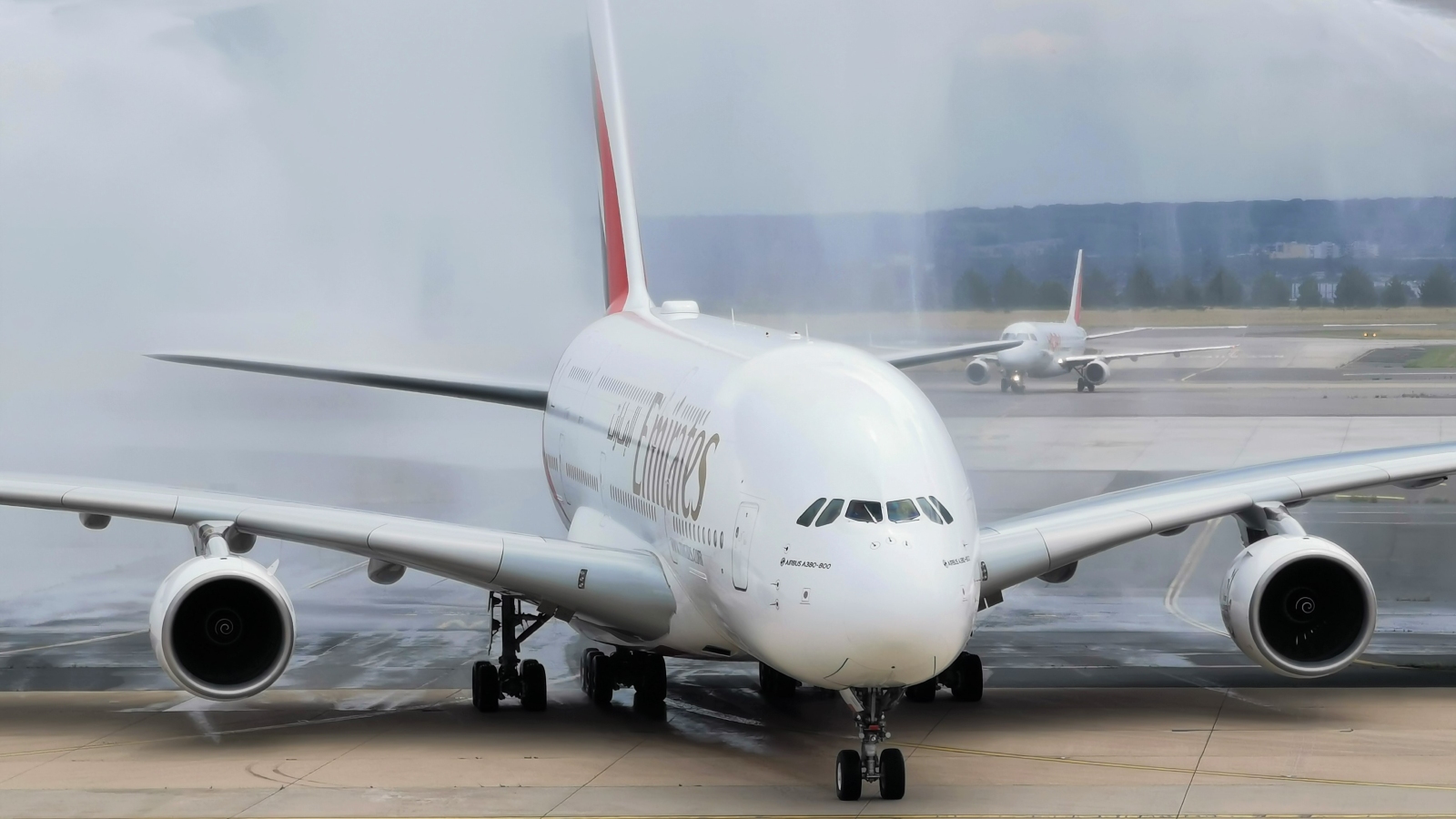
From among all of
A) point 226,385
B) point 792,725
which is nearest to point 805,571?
point 792,725

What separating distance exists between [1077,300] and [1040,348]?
3.34ft

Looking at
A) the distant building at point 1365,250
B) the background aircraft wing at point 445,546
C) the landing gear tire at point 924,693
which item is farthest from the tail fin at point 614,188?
the distant building at point 1365,250

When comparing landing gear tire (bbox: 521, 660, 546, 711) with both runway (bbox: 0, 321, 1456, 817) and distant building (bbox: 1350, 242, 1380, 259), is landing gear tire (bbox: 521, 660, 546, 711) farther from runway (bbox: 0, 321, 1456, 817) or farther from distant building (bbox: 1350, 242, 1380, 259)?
distant building (bbox: 1350, 242, 1380, 259)

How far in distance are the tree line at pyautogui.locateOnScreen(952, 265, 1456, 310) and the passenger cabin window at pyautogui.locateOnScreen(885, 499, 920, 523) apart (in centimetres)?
2004

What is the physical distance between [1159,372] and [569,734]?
2028 centimetres

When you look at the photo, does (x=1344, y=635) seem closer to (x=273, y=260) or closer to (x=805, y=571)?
(x=805, y=571)

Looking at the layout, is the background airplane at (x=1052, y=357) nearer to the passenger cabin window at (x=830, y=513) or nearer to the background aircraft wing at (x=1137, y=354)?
the background aircraft wing at (x=1137, y=354)

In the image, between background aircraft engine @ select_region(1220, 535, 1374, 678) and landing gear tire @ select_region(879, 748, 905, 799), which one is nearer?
landing gear tire @ select_region(879, 748, 905, 799)

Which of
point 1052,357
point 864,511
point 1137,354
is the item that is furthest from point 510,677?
point 1137,354

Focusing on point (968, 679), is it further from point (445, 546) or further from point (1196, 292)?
point (1196, 292)

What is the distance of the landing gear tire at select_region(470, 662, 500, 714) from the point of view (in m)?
18.0

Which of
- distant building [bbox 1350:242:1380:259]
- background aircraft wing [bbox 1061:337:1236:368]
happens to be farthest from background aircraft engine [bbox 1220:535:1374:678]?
background aircraft wing [bbox 1061:337:1236:368]

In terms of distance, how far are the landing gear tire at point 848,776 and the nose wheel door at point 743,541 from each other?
1.36 metres

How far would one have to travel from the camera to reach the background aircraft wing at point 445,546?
16094 mm
